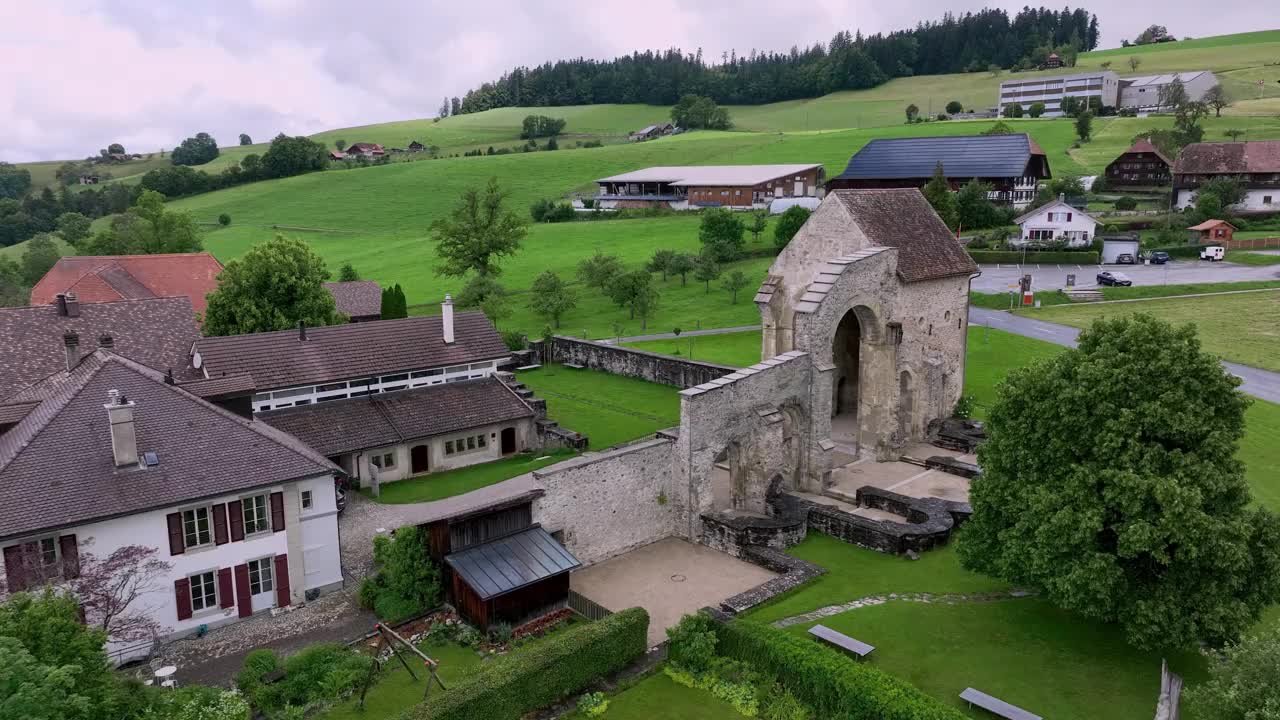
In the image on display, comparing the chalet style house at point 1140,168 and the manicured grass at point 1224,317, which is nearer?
the manicured grass at point 1224,317

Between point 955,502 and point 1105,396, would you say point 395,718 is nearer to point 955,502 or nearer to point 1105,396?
point 1105,396

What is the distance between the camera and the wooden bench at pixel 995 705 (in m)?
17.6

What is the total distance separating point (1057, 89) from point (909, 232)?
5856 inches

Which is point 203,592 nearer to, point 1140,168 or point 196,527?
point 196,527

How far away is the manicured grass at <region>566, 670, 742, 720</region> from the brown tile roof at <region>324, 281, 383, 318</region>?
45.1 m

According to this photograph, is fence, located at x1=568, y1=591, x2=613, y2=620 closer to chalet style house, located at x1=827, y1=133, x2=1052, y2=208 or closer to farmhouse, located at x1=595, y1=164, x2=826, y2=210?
chalet style house, located at x1=827, y1=133, x2=1052, y2=208

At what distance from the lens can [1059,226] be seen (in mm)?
77625

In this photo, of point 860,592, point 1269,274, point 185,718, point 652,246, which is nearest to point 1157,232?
point 1269,274

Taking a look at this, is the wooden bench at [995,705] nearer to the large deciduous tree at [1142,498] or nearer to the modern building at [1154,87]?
the large deciduous tree at [1142,498]

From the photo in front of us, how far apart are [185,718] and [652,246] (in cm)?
7284

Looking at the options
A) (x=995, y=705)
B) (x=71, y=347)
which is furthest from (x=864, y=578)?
(x=71, y=347)

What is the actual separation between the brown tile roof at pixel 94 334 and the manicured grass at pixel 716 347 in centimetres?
2775

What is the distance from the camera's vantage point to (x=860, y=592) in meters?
24.3

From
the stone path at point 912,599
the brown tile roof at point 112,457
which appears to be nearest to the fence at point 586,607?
the stone path at point 912,599
